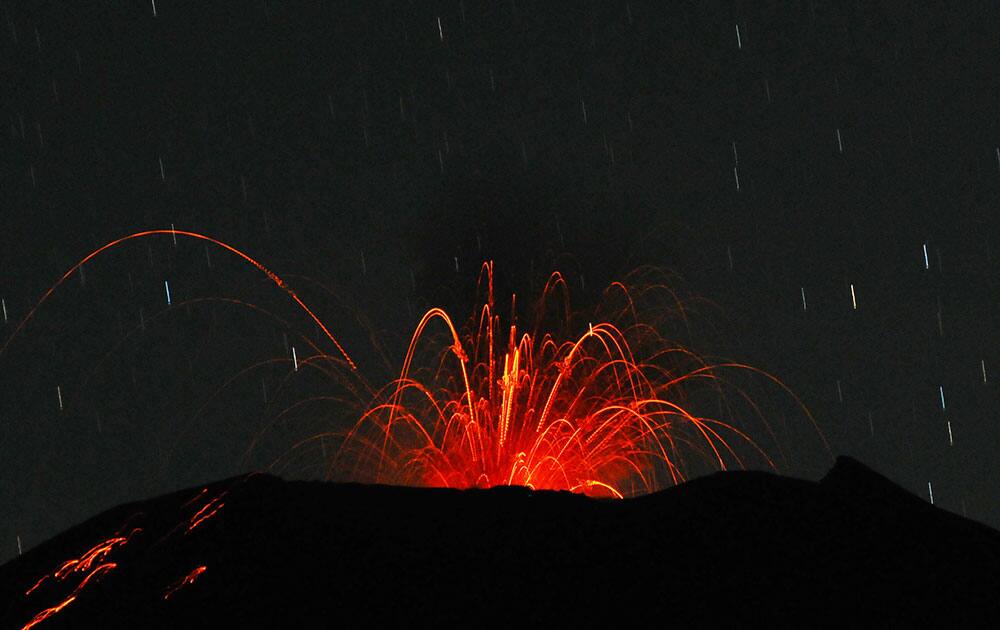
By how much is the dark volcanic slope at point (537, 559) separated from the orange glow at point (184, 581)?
26 mm

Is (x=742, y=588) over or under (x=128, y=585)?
under

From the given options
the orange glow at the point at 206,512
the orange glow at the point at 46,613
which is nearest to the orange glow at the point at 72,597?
the orange glow at the point at 46,613

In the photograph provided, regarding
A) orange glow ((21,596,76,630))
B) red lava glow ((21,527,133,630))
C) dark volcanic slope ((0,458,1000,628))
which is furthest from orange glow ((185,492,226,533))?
orange glow ((21,596,76,630))

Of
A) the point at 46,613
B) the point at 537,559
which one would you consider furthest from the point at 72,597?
the point at 537,559

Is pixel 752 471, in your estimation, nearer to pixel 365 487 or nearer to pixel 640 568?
pixel 640 568

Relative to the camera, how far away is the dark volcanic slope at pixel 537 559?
39.8 feet

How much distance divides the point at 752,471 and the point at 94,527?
386 inches

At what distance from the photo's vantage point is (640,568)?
12586 mm

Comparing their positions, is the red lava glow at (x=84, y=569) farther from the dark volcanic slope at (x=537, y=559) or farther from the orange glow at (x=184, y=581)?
the orange glow at (x=184, y=581)

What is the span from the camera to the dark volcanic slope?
39.8ft

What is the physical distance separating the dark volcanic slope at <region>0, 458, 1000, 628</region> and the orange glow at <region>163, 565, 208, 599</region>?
0.03 meters

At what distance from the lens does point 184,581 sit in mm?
13234

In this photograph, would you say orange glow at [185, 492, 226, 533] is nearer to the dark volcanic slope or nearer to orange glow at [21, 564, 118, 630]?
the dark volcanic slope

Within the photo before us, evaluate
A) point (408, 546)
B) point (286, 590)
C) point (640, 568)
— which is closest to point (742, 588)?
point (640, 568)
